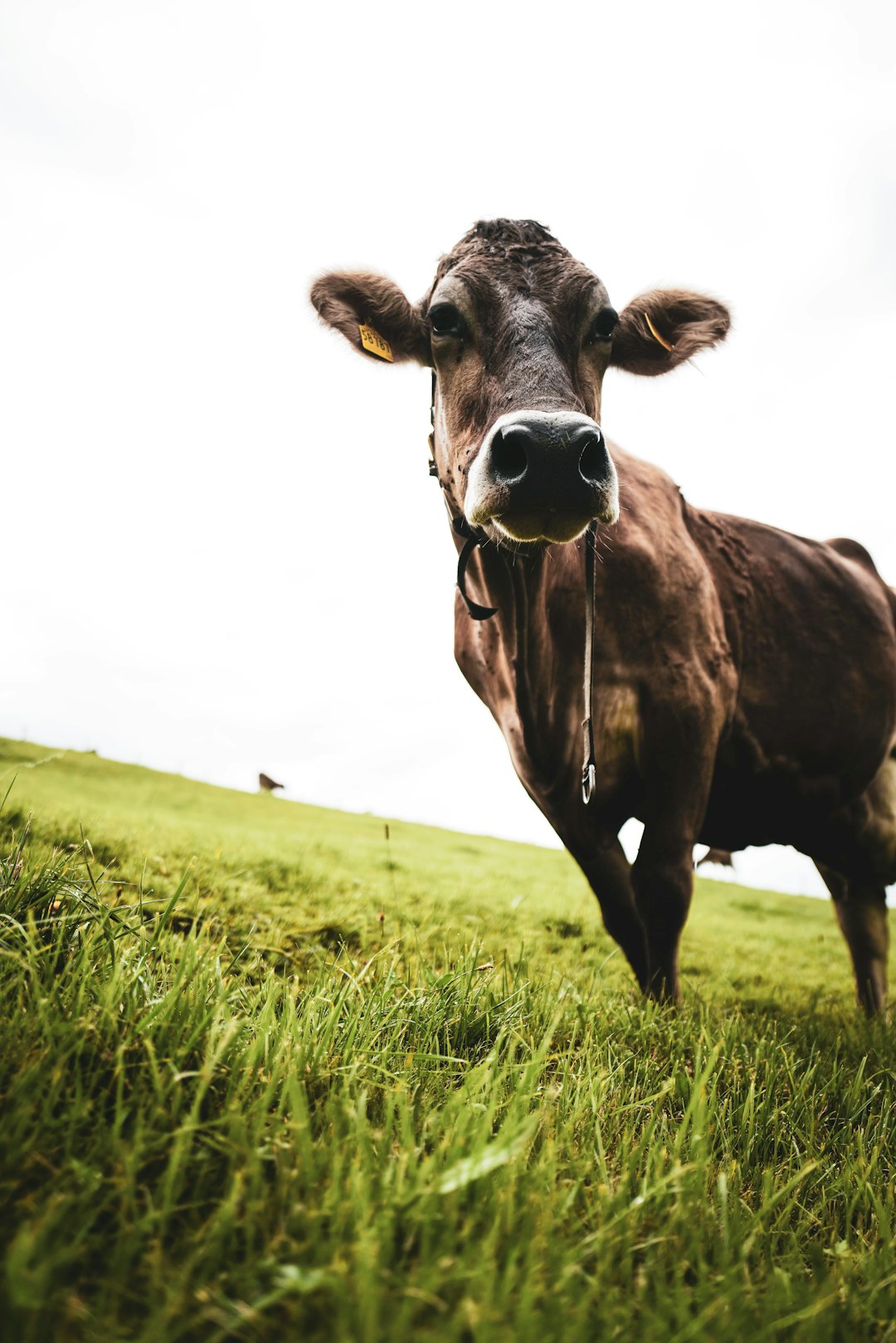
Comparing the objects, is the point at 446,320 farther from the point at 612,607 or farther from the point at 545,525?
the point at 612,607

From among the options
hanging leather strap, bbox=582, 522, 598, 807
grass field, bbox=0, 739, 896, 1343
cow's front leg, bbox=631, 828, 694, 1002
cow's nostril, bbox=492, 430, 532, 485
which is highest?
cow's nostril, bbox=492, 430, 532, 485

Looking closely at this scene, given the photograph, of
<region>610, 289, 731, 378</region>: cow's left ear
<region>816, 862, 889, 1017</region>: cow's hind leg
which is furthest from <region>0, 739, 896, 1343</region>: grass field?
<region>816, 862, 889, 1017</region>: cow's hind leg

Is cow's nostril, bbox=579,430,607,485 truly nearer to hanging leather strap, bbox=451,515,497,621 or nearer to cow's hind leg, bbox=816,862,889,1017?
hanging leather strap, bbox=451,515,497,621

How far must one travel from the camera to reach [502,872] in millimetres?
11273

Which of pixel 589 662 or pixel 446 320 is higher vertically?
pixel 446 320

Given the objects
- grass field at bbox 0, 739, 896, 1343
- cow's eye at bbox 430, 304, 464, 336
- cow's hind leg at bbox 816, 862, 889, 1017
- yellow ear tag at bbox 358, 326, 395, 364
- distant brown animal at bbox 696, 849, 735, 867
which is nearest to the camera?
grass field at bbox 0, 739, 896, 1343

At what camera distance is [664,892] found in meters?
3.34

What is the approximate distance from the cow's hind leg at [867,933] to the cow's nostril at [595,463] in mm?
4552

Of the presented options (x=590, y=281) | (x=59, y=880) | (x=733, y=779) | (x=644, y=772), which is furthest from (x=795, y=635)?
(x=59, y=880)

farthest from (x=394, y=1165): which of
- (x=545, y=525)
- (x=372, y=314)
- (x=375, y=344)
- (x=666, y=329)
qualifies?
(x=666, y=329)

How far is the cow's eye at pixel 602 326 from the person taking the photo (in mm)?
3256

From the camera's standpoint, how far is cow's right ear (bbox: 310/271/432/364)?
142 inches

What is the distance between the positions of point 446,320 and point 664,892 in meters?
2.67

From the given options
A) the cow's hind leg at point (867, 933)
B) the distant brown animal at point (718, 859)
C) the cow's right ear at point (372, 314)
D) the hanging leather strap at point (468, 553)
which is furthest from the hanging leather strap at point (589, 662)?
the distant brown animal at point (718, 859)
